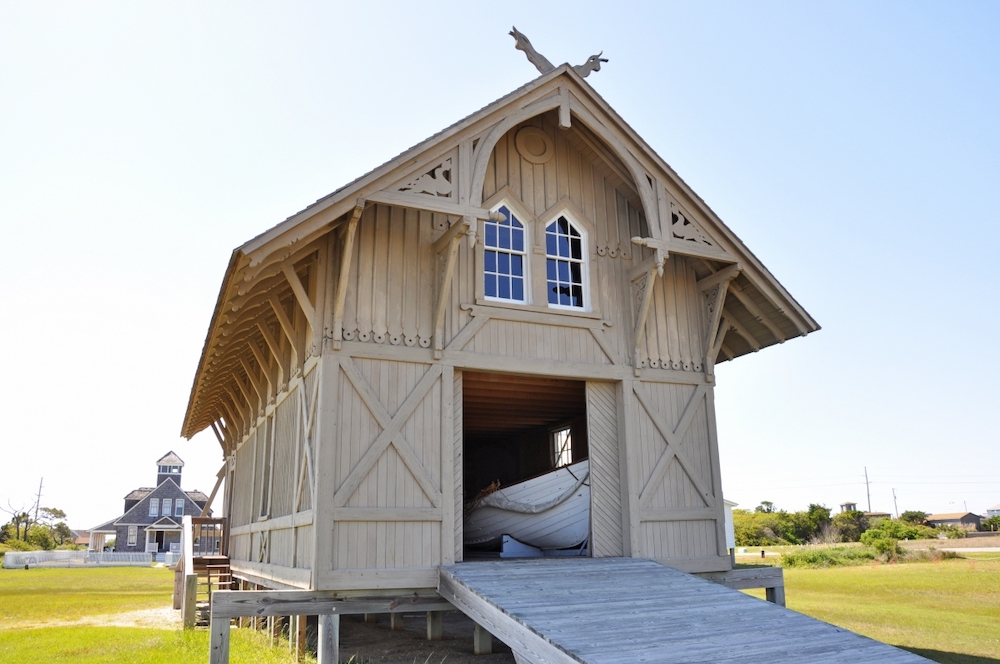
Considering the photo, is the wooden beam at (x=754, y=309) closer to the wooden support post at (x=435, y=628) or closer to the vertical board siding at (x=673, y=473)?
the vertical board siding at (x=673, y=473)

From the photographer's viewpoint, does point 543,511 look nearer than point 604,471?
No

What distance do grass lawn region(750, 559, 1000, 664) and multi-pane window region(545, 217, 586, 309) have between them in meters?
8.62

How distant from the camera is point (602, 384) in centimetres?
1120

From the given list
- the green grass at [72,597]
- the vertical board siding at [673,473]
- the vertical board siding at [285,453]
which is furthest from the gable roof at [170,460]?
the vertical board siding at [673,473]

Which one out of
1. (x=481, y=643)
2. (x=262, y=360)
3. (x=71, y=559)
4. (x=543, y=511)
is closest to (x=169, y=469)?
(x=71, y=559)

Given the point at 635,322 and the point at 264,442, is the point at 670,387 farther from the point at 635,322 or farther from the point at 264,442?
the point at 264,442

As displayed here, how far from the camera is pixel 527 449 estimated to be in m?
17.4

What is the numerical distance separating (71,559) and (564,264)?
6652 cm

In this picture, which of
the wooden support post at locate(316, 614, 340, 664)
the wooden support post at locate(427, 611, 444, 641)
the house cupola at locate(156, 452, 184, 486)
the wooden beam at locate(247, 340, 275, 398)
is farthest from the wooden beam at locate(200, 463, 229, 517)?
the house cupola at locate(156, 452, 184, 486)

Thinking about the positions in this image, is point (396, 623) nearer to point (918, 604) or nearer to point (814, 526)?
point (918, 604)

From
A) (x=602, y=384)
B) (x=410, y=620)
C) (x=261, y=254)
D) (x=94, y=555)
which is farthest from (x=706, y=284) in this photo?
(x=94, y=555)

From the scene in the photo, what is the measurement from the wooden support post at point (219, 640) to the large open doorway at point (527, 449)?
4654 millimetres

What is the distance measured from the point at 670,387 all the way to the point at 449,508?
4.06 m

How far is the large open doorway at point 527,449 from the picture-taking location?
11.5m
